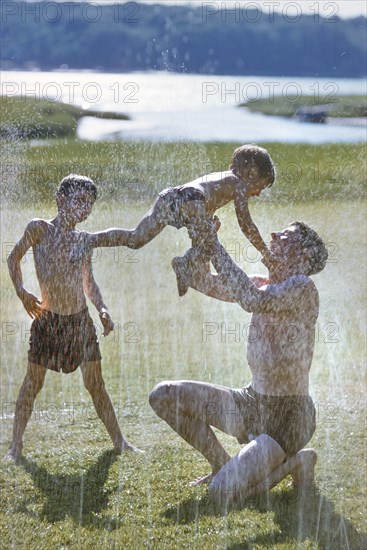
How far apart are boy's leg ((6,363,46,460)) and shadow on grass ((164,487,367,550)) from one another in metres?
1.09

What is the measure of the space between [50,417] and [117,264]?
3608mm

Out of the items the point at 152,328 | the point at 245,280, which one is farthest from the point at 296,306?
the point at 152,328

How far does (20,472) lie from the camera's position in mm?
4820

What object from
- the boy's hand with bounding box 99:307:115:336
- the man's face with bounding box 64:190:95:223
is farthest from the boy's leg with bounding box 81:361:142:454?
the man's face with bounding box 64:190:95:223

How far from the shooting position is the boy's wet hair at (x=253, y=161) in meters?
4.74

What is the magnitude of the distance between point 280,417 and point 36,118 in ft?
17.7

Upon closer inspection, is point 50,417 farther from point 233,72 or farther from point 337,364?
point 233,72

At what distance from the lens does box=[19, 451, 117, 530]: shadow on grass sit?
4.20 m

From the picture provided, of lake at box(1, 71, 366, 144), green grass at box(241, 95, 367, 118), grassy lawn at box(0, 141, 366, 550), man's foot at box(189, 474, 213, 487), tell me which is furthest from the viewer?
green grass at box(241, 95, 367, 118)

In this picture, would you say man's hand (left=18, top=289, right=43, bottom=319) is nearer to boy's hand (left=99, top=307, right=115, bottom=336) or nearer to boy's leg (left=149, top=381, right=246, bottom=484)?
boy's hand (left=99, top=307, right=115, bottom=336)

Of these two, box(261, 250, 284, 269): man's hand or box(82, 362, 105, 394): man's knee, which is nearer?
box(261, 250, 284, 269): man's hand

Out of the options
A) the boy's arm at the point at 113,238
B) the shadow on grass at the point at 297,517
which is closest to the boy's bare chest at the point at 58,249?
the boy's arm at the point at 113,238

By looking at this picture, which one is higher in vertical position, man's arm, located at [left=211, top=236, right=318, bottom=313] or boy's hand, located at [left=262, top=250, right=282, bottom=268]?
boy's hand, located at [left=262, top=250, right=282, bottom=268]

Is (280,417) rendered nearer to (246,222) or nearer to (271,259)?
(271,259)
